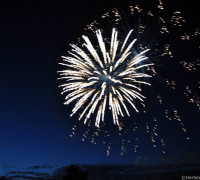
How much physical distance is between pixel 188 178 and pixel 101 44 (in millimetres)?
28343

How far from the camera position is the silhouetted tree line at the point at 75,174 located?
3291 centimetres

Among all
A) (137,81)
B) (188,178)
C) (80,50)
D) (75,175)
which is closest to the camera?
(137,81)

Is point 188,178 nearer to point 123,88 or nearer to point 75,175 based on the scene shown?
point 75,175

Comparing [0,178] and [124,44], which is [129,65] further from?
[0,178]

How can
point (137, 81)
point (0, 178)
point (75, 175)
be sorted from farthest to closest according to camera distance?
1. point (0, 178)
2. point (75, 175)
3. point (137, 81)

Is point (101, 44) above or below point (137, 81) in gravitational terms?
above

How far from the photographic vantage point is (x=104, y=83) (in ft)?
68.5

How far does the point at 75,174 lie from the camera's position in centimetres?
3322

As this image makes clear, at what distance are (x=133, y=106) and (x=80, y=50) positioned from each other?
734cm

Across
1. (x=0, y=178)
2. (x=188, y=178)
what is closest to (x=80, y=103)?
(x=188, y=178)

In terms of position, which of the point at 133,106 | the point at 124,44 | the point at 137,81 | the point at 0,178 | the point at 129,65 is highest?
the point at 124,44

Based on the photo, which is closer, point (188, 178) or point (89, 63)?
point (89, 63)

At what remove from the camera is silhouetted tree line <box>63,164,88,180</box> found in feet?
108

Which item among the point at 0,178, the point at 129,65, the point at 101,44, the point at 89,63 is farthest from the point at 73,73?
the point at 0,178
